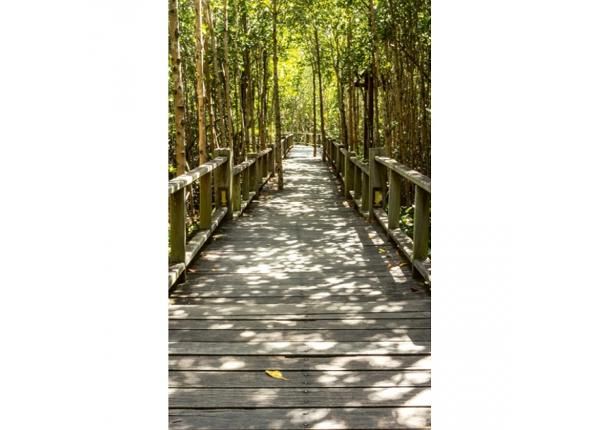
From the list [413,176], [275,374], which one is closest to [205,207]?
[413,176]

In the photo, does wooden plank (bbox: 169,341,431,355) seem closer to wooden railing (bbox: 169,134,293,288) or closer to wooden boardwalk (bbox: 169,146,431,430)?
wooden boardwalk (bbox: 169,146,431,430)

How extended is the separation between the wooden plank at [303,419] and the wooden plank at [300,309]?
154 cm

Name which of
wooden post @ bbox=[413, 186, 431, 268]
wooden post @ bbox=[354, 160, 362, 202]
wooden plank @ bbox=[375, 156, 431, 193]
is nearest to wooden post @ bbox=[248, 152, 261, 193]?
wooden post @ bbox=[354, 160, 362, 202]

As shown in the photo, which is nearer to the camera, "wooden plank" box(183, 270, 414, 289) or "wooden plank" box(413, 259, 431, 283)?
"wooden plank" box(413, 259, 431, 283)

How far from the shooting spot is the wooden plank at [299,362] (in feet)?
11.9

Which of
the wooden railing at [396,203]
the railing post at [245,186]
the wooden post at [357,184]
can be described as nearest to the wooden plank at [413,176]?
the wooden railing at [396,203]

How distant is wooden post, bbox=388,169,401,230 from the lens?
7008 mm

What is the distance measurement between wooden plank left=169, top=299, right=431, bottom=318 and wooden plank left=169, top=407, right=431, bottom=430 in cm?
154
